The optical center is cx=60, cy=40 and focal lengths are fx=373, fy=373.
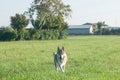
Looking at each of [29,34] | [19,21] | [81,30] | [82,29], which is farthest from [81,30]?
[29,34]

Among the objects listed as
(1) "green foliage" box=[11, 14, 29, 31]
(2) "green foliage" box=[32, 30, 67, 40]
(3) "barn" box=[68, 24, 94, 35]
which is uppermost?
(1) "green foliage" box=[11, 14, 29, 31]

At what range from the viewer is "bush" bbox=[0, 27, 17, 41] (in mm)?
67250

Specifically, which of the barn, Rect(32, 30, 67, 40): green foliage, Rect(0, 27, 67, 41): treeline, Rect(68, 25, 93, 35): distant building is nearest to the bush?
Rect(0, 27, 67, 41): treeline

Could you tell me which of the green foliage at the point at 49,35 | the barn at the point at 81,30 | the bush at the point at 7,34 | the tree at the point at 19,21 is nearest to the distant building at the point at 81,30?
the barn at the point at 81,30

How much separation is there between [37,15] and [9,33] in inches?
714

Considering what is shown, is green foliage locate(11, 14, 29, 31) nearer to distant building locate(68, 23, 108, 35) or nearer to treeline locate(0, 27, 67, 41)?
treeline locate(0, 27, 67, 41)

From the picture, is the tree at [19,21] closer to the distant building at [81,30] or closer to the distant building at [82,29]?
the distant building at [82,29]

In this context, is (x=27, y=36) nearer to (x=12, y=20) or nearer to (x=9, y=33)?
(x=9, y=33)

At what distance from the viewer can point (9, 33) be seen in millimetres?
67375

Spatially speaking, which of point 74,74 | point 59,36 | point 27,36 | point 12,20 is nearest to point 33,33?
point 27,36

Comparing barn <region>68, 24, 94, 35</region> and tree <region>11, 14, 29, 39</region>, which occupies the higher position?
tree <region>11, 14, 29, 39</region>

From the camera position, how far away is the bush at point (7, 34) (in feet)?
221

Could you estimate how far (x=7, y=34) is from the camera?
67.8 meters

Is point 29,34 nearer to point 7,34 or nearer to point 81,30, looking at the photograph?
point 7,34
